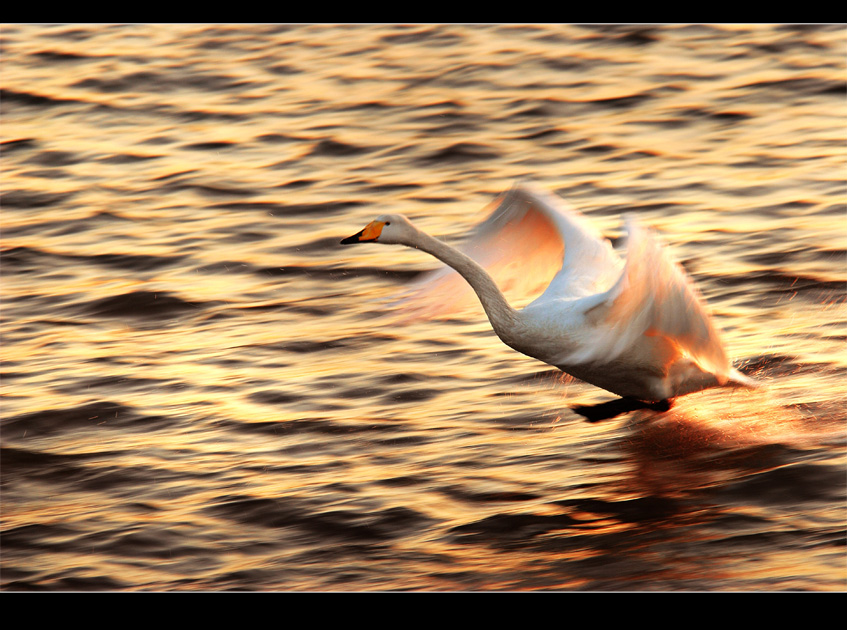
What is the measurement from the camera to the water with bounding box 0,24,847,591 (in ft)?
19.9

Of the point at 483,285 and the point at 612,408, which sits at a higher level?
the point at 483,285

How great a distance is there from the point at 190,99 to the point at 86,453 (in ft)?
22.1

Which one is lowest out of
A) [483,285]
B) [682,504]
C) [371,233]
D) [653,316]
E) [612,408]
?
[682,504]

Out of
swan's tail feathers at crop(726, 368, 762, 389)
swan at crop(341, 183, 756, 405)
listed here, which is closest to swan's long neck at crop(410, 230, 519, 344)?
swan at crop(341, 183, 756, 405)

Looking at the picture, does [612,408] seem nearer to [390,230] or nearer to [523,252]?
[523,252]

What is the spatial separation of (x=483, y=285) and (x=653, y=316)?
3.10ft

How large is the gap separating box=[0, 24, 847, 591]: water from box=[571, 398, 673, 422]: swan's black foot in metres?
0.06

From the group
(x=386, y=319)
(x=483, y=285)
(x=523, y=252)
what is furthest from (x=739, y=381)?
(x=386, y=319)

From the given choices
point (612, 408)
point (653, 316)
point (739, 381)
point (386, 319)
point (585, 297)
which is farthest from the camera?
point (386, 319)

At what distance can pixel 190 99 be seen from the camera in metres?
13.1

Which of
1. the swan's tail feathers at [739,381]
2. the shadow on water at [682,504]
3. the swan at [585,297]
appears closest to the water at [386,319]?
the shadow on water at [682,504]

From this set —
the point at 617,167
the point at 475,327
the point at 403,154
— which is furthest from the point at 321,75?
the point at 475,327

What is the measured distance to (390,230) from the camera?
6.56 m

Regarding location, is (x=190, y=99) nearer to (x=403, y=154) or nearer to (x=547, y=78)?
(x=403, y=154)
